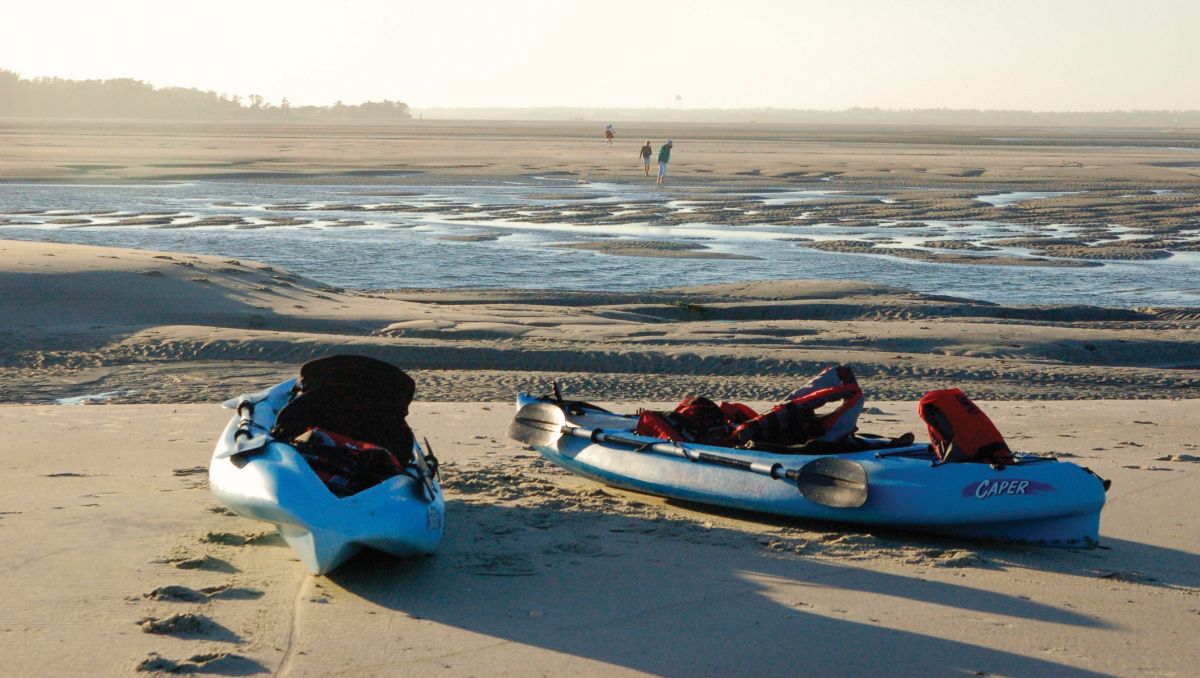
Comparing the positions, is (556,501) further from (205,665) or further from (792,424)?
(205,665)

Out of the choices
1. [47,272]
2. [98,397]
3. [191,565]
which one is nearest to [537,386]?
[98,397]

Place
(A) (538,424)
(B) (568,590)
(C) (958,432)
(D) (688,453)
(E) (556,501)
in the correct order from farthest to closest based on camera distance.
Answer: (A) (538,424) < (E) (556,501) < (D) (688,453) < (C) (958,432) < (B) (568,590)

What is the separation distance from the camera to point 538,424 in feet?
28.3

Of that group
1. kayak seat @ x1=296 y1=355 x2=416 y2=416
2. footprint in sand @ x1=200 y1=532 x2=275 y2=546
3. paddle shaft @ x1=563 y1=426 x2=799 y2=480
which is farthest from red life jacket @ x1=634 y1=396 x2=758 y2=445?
footprint in sand @ x1=200 y1=532 x2=275 y2=546

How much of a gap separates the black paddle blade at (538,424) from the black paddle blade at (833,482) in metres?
1.83

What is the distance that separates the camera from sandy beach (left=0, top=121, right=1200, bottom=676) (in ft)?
17.9

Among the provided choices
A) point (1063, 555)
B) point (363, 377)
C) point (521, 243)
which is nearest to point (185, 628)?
point (363, 377)

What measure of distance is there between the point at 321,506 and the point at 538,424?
2.64m

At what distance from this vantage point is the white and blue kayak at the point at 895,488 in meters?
6.94

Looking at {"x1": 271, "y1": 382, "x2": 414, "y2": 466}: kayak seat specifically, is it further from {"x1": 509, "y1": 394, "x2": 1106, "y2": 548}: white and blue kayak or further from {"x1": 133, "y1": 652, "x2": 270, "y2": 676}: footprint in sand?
{"x1": 133, "y1": 652, "x2": 270, "y2": 676}: footprint in sand

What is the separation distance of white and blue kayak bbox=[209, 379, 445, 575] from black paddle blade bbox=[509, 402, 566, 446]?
1638 millimetres

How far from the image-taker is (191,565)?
20.8 ft

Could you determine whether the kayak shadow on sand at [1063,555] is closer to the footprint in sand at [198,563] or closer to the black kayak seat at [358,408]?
the black kayak seat at [358,408]

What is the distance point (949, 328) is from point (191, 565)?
9944 mm
